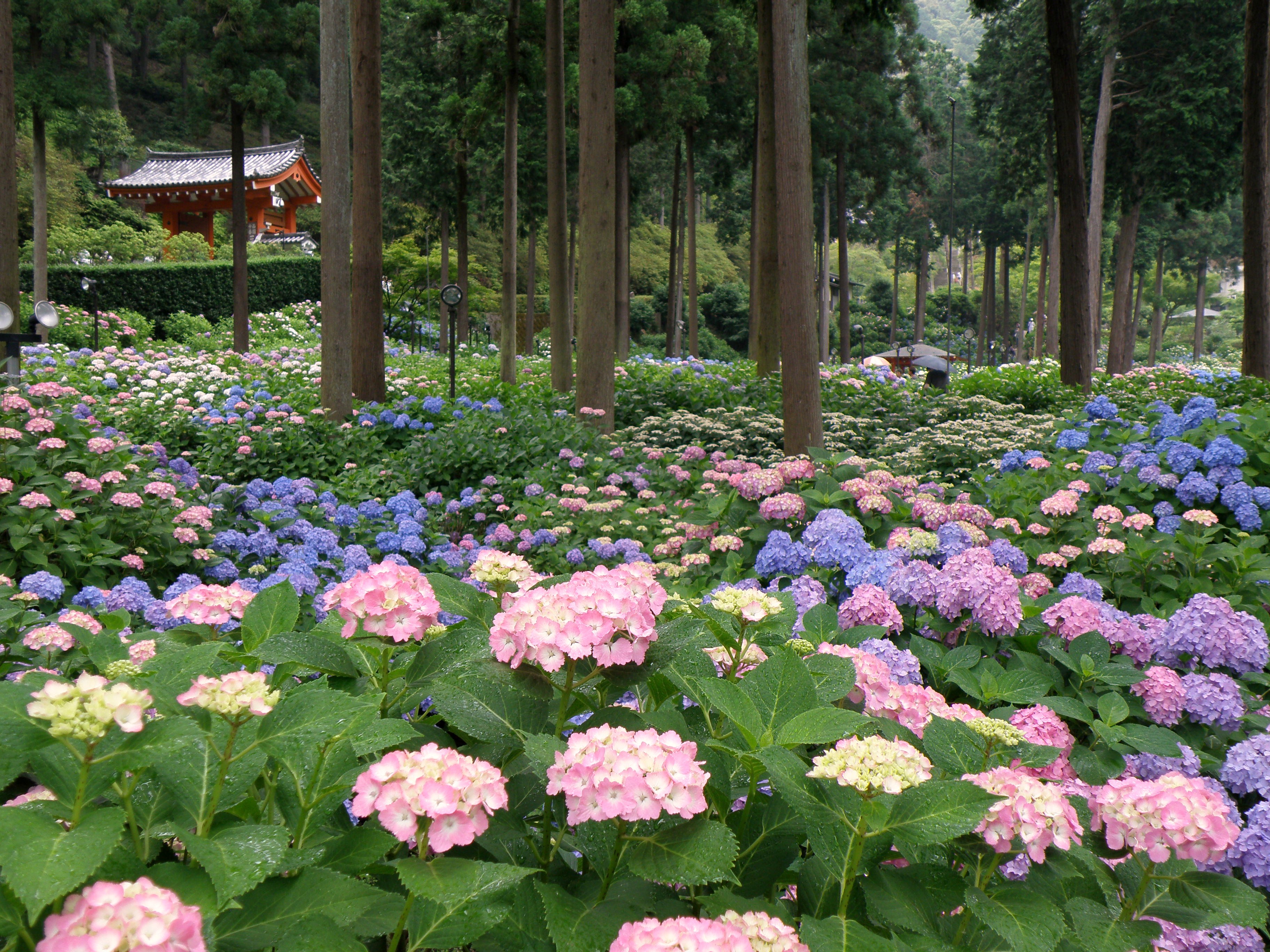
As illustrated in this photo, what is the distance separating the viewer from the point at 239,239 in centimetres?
1666

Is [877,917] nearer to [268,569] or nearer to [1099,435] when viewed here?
[268,569]

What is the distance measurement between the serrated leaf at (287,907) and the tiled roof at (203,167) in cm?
3538

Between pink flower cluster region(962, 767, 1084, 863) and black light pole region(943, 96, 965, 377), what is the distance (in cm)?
2005

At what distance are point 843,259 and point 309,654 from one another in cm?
2925

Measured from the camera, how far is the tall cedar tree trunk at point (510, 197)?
1289 centimetres

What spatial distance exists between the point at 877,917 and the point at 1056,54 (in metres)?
11.8

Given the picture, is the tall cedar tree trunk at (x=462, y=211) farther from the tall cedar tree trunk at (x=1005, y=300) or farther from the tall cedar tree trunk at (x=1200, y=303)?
the tall cedar tree trunk at (x=1200, y=303)

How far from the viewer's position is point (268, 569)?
14.1ft

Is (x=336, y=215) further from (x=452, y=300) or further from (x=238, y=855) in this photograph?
(x=238, y=855)

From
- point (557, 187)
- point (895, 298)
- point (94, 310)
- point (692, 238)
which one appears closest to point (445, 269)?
point (692, 238)

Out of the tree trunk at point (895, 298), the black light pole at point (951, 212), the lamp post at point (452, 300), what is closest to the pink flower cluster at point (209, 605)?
the lamp post at point (452, 300)

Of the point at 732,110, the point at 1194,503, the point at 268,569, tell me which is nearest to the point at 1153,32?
the point at 732,110

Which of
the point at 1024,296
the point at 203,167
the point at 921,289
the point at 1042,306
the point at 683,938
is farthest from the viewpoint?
the point at 921,289

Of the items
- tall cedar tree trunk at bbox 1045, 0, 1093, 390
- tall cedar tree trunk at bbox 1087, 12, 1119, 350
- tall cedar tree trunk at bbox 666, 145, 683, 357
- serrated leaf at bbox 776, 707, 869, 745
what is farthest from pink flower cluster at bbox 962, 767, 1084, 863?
tall cedar tree trunk at bbox 1087, 12, 1119, 350
